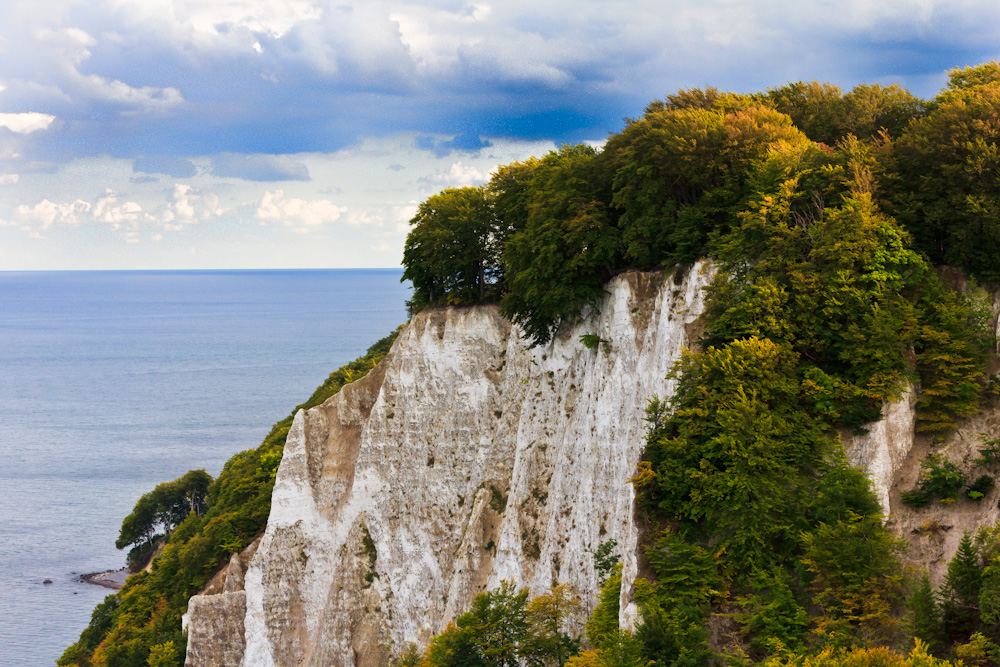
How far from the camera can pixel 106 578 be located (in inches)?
3270

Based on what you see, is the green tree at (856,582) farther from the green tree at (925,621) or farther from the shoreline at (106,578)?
the shoreline at (106,578)

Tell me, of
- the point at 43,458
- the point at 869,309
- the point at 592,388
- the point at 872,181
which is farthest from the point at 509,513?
the point at 43,458

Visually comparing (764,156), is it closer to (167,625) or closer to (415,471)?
(415,471)

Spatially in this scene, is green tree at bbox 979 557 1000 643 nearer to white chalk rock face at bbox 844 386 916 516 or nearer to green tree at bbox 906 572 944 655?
green tree at bbox 906 572 944 655

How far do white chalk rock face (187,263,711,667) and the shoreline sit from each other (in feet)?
149

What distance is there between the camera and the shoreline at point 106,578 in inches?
3214

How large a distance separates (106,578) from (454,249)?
6499cm

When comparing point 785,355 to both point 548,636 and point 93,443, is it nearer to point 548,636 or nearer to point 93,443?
point 548,636

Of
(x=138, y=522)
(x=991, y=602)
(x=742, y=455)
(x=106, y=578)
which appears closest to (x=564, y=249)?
(x=742, y=455)

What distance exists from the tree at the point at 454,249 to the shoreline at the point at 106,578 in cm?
5937

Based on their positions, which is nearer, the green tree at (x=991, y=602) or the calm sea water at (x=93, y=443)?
the green tree at (x=991, y=602)

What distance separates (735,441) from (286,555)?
3100 cm

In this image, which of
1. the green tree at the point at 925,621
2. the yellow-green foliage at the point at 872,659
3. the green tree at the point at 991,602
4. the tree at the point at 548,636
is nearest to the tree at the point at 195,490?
the tree at the point at 548,636

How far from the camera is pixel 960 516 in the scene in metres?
22.6
